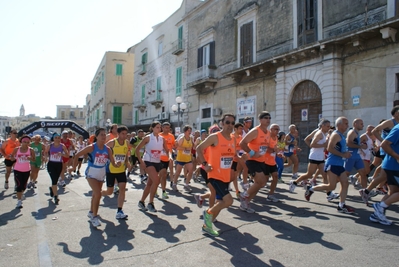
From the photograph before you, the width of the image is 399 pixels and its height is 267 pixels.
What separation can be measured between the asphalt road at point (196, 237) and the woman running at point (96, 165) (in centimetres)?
A: 38

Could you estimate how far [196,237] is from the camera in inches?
191

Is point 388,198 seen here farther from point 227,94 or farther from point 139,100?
point 139,100

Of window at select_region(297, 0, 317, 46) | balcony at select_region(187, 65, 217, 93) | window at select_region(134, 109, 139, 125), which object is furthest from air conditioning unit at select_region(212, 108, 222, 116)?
window at select_region(134, 109, 139, 125)

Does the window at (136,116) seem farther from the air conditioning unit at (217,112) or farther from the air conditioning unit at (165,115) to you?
the air conditioning unit at (217,112)

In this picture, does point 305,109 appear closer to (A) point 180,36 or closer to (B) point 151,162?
(B) point 151,162

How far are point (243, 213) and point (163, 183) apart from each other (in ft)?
7.53

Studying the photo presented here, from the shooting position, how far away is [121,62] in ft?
152

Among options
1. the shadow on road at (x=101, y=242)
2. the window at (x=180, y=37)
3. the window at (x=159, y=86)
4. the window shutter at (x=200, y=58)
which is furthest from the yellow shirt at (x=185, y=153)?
the window at (x=159, y=86)

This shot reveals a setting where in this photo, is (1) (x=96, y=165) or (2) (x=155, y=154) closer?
(1) (x=96, y=165)

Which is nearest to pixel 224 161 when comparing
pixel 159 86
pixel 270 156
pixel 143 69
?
pixel 270 156

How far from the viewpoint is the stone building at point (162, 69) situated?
2858cm

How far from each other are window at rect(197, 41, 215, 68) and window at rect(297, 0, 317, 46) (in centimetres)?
826

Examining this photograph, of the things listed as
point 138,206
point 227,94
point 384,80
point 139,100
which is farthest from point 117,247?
point 139,100

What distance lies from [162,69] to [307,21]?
17.9 meters
